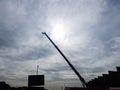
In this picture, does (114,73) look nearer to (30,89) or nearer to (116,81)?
(116,81)

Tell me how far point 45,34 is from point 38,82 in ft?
51.5

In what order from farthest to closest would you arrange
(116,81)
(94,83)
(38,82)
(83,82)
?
(94,83) < (38,82) < (116,81) < (83,82)

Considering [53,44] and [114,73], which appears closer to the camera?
[114,73]

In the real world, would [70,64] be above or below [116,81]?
above

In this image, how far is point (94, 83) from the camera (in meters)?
62.4

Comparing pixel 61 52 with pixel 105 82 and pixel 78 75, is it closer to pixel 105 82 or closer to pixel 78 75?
pixel 78 75

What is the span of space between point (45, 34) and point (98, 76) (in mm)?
22055

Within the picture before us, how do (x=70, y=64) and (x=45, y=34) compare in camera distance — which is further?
(x=45, y=34)

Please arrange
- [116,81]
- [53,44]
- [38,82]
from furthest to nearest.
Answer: [53,44], [38,82], [116,81]

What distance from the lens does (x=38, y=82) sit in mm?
54438

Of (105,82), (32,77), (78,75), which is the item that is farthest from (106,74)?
(32,77)

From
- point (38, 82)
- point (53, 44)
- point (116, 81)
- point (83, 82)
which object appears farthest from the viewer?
point (53, 44)

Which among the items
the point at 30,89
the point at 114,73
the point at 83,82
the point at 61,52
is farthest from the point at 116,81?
the point at 30,89

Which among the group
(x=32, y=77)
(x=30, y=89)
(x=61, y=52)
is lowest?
(x=30, y=89)
